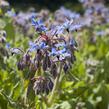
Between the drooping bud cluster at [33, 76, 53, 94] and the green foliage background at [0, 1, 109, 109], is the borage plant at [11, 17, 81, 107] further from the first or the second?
the green foliage background at [0, 1, 109, 109]

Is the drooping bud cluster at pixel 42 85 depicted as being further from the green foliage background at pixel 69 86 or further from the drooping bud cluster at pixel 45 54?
the green foliage background at pixel 69 86

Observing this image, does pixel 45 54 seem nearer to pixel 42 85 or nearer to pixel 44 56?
pixel 44 56

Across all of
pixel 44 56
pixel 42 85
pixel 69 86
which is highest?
pixel 44 56

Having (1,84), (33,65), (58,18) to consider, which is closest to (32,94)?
(33,65)

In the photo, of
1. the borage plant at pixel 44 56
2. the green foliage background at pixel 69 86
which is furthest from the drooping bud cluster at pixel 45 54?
the green foliage background at pixel 69 86

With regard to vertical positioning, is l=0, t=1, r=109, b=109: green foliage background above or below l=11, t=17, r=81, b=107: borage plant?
below

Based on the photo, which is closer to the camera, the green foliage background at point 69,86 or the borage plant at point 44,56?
the borage plant at point 44,56

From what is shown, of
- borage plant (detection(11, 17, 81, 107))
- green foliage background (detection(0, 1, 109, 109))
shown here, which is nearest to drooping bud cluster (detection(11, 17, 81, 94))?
borage plant (detection(11, 17, 81, 107))

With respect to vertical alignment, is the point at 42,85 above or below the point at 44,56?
below

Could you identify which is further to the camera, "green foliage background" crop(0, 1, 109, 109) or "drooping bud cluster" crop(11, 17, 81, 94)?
"green foliage background" crop(0, 1, 109, 109)

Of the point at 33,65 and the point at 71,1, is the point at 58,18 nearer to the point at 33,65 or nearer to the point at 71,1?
the point at 33,65

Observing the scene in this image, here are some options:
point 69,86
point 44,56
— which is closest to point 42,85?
point 44,56
